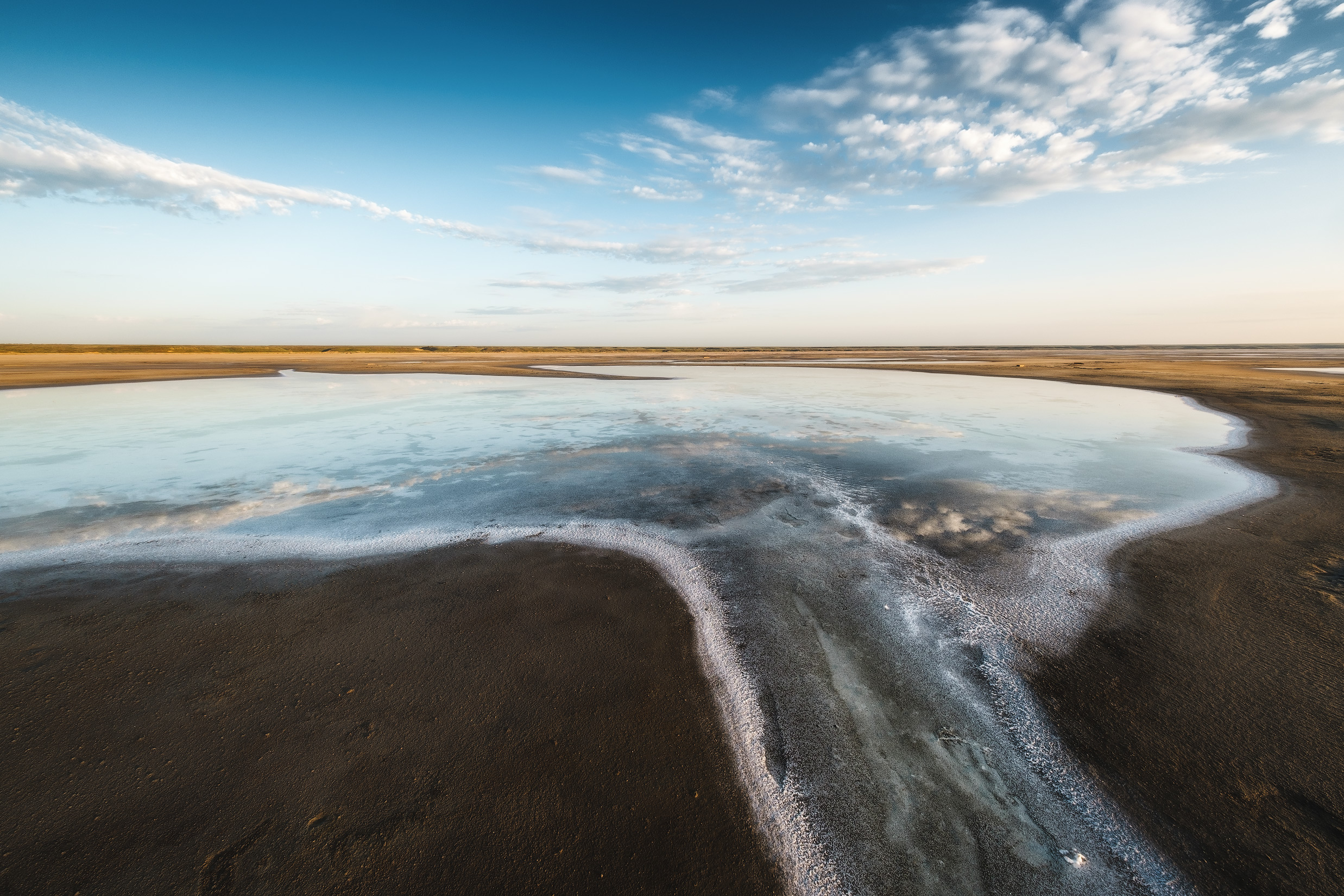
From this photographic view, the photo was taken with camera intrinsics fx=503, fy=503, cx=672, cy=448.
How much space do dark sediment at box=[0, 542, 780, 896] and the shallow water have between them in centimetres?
63

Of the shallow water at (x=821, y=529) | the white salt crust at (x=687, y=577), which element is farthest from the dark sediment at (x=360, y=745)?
the shallow water at (x=821, y=529)

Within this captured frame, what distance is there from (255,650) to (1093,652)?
7.14m

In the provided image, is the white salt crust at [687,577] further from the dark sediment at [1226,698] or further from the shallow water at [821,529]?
the dark sediment at [1226,698]

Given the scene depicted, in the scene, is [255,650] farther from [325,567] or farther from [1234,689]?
[1234,689]

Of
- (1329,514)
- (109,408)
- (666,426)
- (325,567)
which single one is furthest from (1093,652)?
(109,408)

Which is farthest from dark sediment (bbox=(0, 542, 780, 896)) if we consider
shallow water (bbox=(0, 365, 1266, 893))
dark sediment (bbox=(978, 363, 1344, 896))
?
dark sediment (bbox=(978, 363, 1344, 896))

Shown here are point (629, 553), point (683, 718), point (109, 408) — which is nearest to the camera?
point (683, 718)

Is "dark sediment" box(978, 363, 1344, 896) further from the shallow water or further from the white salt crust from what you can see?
the white salt crust

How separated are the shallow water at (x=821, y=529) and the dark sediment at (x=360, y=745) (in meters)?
0.63

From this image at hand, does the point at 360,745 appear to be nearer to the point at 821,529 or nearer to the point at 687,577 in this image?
the point at 687,577

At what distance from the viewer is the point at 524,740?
3393 millimetres

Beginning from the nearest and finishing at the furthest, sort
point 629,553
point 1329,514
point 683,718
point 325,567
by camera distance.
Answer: point 683,718
point 325,567
point 629,553
point 1329,514

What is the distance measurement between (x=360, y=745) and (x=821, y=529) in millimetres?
5609

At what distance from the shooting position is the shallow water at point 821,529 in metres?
2.92
